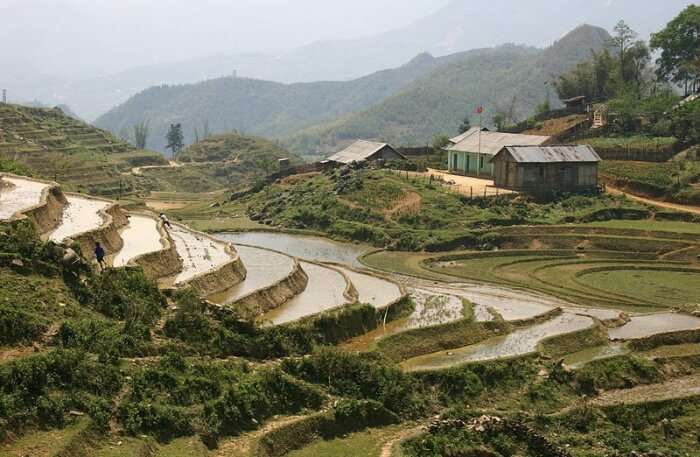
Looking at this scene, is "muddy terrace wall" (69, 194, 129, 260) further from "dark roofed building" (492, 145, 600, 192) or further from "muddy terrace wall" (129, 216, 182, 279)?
"dark roofed building" (492, 145, 600, 192)

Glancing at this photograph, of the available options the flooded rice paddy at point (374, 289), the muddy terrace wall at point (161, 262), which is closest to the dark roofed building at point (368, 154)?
the flooded rice paddy at point (374, 289)

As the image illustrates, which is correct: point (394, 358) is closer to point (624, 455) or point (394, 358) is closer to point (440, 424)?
point (440, 424)

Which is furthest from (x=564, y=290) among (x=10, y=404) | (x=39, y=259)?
(x=10, y=404)

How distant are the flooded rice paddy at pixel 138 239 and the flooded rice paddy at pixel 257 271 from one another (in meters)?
3.22

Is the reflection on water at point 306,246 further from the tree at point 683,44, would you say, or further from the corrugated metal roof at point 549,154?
the tree at point 683,44

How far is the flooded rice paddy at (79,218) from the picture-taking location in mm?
31006

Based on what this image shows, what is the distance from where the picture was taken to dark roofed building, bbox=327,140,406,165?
70.6 meters

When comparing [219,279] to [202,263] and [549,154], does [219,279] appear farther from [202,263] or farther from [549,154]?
[549,154]

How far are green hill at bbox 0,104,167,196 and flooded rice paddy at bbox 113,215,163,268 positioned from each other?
18.9 m

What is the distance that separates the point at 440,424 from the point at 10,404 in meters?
9.42

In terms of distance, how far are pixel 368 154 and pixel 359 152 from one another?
220 centimetres

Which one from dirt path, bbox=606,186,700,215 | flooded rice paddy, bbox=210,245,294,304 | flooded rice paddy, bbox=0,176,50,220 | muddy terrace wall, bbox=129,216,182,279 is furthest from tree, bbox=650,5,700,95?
muddy terrace wall, bbox=129,216,182,279

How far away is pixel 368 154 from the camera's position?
71.1 meters

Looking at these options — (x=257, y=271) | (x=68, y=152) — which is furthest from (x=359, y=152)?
(x=257, y=271)
